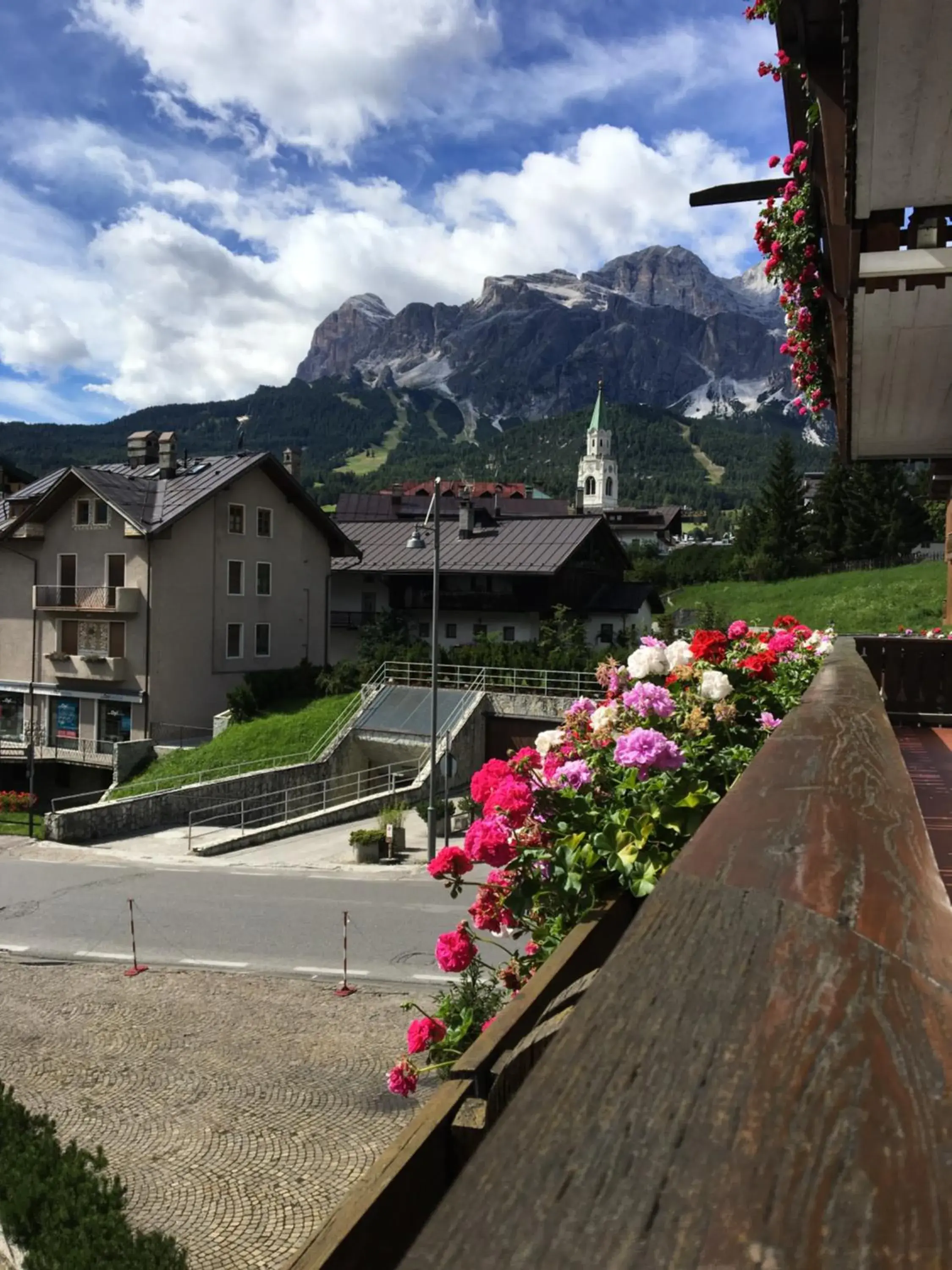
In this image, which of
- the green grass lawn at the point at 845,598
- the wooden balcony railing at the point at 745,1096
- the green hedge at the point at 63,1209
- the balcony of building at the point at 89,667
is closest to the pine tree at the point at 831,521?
the green grass lawn at the point at 845,598

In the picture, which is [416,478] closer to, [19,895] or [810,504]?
[810,504]

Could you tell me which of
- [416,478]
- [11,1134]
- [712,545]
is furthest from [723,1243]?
[416,478]

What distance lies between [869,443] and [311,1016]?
34.1ft

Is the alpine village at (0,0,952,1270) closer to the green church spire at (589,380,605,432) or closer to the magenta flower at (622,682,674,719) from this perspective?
the magenta flower at (622,682,674,719)

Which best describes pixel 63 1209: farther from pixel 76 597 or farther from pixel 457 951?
pixel 76 597

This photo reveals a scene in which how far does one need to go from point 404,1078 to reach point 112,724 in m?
33.8

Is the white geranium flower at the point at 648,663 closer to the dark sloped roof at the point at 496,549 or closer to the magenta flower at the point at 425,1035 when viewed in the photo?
the magenta flower at the point at 425,1035

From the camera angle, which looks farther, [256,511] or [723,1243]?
[256,511]

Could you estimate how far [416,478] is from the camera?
640 feet

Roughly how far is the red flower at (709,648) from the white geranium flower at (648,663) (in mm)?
262

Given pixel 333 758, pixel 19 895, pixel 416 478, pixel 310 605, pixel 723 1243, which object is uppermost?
pixel 416 478

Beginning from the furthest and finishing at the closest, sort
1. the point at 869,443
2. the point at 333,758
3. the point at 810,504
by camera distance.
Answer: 1. the point at 810,504
2. the point at 333,758
3. the point at 869,443

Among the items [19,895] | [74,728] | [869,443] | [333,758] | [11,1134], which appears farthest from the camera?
[74,728]

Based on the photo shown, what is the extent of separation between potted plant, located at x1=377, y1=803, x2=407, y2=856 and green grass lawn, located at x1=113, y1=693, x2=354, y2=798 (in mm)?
6286
